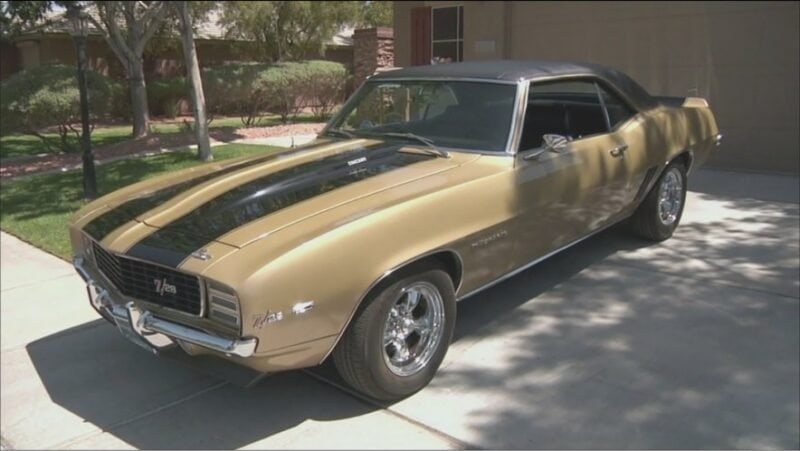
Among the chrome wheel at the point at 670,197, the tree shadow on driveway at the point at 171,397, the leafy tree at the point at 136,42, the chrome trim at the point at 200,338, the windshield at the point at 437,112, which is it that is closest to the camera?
the chrome trim at the point at 200,338

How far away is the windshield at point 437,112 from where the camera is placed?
4223 millimetres

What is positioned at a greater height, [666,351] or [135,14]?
[135,14]

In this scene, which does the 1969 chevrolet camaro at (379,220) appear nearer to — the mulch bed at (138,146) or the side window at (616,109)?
the side window at (616,109)

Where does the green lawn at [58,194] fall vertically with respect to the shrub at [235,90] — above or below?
below

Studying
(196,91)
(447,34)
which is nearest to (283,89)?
(447,34)

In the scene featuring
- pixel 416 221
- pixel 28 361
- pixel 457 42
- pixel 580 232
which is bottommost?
pixel 28 361

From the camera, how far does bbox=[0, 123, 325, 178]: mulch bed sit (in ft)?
36.2

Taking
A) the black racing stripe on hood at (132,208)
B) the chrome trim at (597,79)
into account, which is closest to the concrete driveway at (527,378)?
the black racing stripe on hood at (132,208)

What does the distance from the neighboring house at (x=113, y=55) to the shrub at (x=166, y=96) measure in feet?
4.87

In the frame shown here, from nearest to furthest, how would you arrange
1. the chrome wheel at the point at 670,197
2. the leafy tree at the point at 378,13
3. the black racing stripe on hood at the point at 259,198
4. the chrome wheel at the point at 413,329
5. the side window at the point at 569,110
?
the black racing stripe on hood at the point at 259,198 → the chrome wheel at the point at 413,329 → the side window at the point at 569,110 → the chrome wheel at the point at 670,197 → the leafy tree at the point at 378,13

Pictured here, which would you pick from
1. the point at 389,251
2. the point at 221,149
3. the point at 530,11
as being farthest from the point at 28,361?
the point at 530,11

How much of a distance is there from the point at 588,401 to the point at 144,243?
2251 mm

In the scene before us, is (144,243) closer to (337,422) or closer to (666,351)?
(337,422)

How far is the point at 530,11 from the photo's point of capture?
37.0ft
